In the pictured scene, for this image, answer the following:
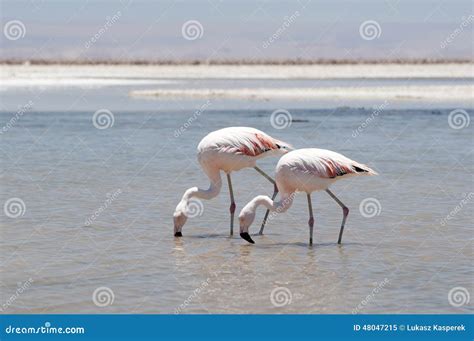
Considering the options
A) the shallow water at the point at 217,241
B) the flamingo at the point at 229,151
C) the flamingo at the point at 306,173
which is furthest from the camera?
the flamingo at the point at 229,151

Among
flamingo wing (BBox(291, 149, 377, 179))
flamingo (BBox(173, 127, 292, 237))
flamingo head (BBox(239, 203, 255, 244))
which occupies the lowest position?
flamingo head (BBox(239, 203, 255, 244))

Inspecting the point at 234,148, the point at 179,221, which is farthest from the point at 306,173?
the point at 179,221

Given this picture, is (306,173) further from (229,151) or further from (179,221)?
(179,221)

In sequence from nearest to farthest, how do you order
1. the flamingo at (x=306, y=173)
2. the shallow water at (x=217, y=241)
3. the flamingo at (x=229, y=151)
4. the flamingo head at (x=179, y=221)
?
the shallow water at (x=217, y=241) → the flamingo at (x=306, y=173) → the flamingo head at (x=179, y=221) → the flamingo at (x=229, y=151)

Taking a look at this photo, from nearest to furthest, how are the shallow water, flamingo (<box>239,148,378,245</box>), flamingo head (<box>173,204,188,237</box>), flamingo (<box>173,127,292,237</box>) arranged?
the shallow water < flamingo (<box>239,148,378,245</box>) < flamingo head (<box>173,204,188,237</box>) < flamingo (<box>173,127,292,237</box>)

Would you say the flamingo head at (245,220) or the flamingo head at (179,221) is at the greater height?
the flamingo head at (179,221)


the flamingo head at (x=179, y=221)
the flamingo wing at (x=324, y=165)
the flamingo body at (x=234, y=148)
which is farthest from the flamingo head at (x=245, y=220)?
the flamingo body at (x=234, y=148)

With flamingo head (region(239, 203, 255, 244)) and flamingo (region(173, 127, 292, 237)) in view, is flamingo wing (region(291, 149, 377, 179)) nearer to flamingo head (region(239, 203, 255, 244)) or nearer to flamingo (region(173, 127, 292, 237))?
flamingo head (region(239, 203, 255, 244))

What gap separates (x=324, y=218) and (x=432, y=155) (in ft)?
22.5

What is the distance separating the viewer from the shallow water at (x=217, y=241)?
8.28 metres

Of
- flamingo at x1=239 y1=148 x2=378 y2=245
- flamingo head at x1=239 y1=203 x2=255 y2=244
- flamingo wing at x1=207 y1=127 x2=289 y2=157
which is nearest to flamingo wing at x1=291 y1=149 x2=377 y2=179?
flamingo at x1=239 y1=148 x2=378 y2=245

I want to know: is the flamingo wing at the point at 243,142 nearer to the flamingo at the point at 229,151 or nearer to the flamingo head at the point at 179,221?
the flamingo at the point at 229,151

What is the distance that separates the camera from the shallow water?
27.2ft
